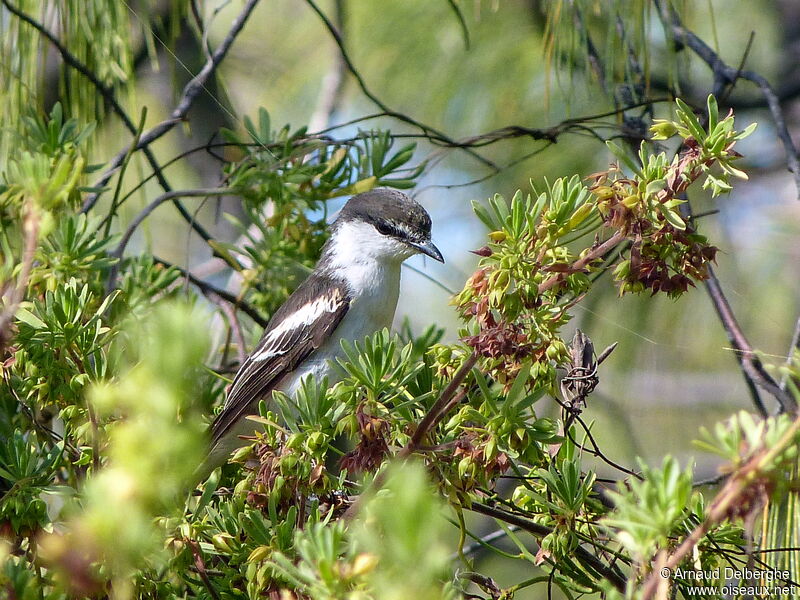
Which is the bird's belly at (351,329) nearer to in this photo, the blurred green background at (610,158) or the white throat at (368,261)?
the white throat at (368,261)

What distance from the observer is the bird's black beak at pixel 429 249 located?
3.04 metres

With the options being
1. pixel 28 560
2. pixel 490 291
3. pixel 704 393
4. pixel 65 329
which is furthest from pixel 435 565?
pixel 704 393

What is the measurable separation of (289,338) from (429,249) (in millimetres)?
606

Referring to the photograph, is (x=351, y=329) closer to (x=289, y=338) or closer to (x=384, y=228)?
(x=289, y=338)

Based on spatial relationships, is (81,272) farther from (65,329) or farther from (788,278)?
(788,278)

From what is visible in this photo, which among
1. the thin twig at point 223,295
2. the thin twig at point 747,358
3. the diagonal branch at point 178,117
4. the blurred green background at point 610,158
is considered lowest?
the thin twig at point 747,358

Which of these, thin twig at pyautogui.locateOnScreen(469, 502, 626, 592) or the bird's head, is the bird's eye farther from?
thin twig at pyautogui.locateOnScreen(469, 502, 626, 592)

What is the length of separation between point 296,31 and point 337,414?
519cm

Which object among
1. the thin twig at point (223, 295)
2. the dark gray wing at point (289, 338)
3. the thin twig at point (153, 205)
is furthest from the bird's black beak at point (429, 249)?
the thin twig at point (153, 205)

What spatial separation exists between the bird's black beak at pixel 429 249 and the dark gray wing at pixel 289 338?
12.7 inches

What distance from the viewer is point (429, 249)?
3070 millimetres

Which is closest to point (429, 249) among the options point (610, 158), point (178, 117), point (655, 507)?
point (178, 117)

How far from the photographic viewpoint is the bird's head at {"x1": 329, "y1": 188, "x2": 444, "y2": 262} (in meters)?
3.12

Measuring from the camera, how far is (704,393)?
4730 millimetres
